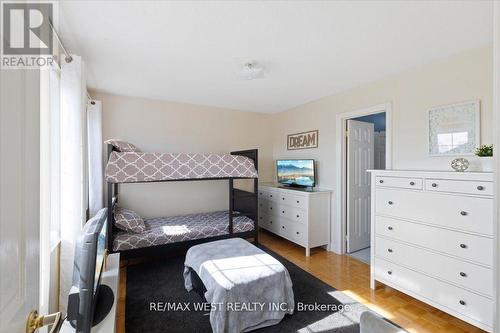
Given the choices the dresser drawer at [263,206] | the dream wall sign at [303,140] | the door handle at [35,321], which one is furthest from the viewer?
the dresser drawer at [263,206]

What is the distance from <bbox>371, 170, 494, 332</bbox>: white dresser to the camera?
5.57 ft

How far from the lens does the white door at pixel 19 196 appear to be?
50cm

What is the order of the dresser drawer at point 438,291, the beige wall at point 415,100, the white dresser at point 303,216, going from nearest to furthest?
the dresser drawer at point 438,291 < the beige wall at point 415,100 < the white dresser at point 303,216

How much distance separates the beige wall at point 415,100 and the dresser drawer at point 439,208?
1.66 ft

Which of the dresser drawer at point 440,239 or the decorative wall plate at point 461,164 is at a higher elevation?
the decorative wall plate at point 461,164

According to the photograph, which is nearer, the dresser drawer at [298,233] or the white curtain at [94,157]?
the white curtain at [94,157]

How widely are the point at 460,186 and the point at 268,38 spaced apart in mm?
1938

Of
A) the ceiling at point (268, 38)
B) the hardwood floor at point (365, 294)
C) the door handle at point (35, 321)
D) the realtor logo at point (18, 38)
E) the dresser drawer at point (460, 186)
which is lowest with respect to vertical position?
the hardwood floor at point (365, 294)

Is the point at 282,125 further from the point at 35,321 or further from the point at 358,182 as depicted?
the point at 35,321

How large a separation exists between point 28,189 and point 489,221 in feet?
8.39

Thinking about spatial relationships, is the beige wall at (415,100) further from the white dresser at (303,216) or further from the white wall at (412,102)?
the white dresser at (303,216)

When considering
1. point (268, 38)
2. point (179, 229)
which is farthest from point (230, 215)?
point (268, 38)

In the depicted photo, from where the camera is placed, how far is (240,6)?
5.03ft

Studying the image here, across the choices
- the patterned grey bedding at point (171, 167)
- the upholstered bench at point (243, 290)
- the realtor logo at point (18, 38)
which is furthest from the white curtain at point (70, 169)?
the realtor logo at point (18, 38)
